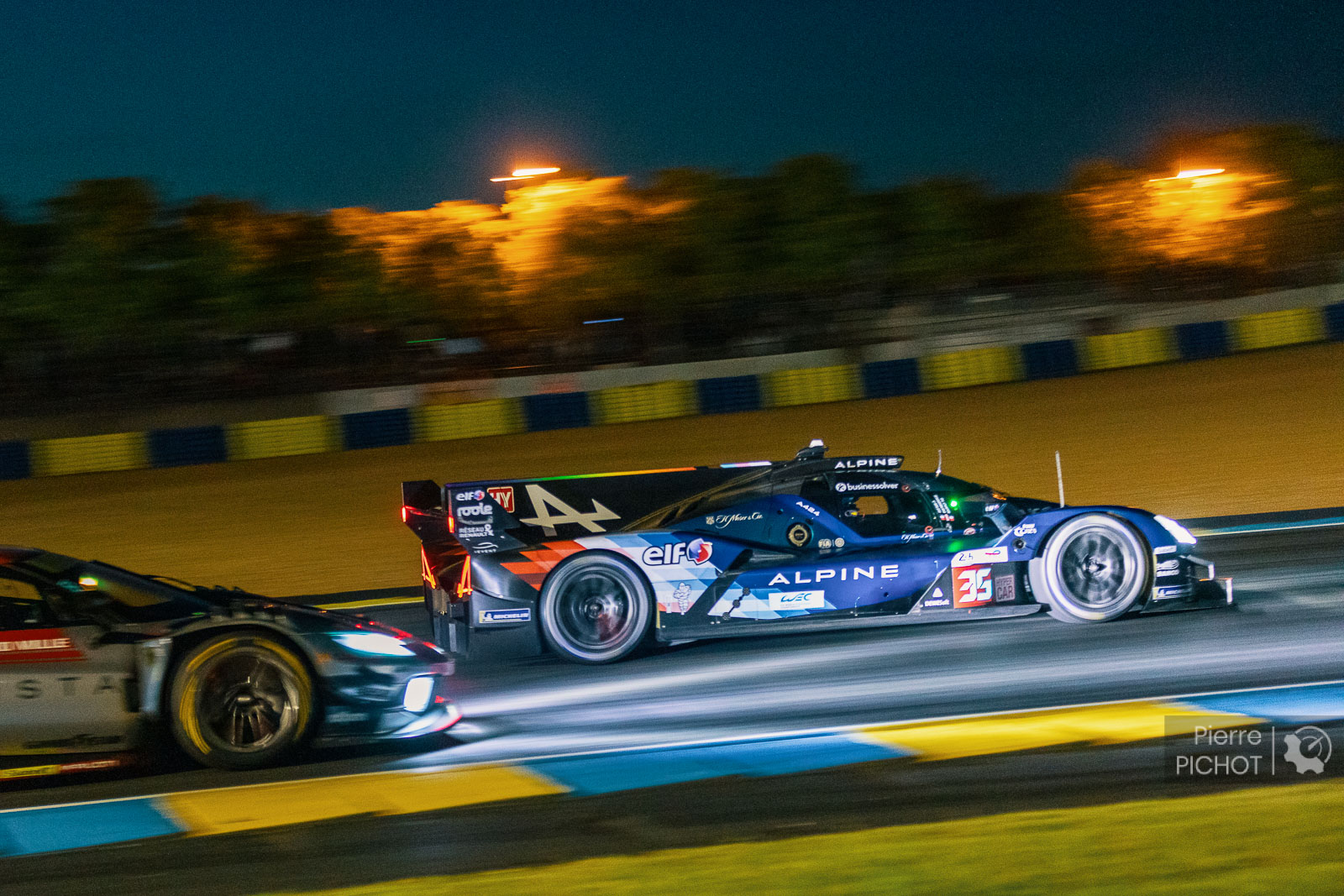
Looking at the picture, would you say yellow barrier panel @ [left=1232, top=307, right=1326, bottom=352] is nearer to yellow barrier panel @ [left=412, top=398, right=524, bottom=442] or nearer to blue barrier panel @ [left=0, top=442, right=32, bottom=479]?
yellow barrier panel @ [left=412, top=398, right=524, bottom=442]

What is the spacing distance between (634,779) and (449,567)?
2.90 metres

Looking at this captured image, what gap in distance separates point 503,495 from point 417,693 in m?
2.50

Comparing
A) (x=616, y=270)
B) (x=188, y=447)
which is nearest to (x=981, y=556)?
(x=188, y=447)

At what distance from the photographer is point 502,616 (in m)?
7.49

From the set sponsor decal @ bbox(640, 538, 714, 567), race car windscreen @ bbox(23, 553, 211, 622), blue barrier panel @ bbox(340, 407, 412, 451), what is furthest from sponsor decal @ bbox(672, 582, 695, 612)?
blue barrier panel @ bbox(340, 407, 412, 451)

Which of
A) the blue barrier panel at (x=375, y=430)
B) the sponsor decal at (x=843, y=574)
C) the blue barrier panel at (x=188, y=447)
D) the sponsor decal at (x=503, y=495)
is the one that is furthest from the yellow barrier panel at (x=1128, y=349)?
the sponsor decal at (x=503, y=495)

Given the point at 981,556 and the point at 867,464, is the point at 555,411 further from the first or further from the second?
the point at 981,556

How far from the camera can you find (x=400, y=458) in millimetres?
19391

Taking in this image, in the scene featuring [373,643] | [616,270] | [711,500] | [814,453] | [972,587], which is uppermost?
[616,270]

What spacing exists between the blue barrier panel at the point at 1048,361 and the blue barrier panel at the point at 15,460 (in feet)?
54.1

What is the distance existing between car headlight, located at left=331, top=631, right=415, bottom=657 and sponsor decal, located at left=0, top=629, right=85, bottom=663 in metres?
Result: 1.07

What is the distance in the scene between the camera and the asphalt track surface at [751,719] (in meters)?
4.49

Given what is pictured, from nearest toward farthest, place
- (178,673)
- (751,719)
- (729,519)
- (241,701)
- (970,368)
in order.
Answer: (178,673) → (241,701) → (751,719) → (729,519) → (970,368)

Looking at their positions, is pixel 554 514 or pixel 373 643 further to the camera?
pixel 554 514
